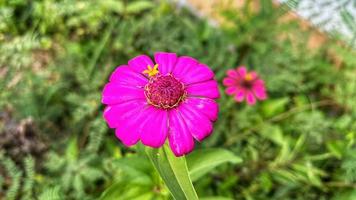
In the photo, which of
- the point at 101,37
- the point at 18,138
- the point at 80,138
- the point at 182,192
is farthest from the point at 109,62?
the point at 182,192

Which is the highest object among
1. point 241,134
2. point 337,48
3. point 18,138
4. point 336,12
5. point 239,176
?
point 336,12

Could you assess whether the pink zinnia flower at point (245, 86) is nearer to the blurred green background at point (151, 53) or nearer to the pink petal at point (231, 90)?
the pink petal at point (231, 90)

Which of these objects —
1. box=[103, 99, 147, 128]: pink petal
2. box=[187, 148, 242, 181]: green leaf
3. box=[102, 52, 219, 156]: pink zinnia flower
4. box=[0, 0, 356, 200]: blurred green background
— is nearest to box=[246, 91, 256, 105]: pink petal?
box=[0, 0, 356, 200]: blurred green background

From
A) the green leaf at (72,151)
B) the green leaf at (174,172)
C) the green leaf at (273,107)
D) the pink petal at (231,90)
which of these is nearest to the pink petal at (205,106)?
the green leaf at (174,172)

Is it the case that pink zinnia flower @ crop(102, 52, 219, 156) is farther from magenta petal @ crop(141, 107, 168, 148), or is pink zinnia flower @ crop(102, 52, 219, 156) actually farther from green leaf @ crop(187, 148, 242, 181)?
green leaf @ crop(187, 148, 242, 181)

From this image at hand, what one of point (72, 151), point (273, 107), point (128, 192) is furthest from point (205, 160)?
point (273, 107)

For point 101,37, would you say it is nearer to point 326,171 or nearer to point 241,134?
point 241,134
